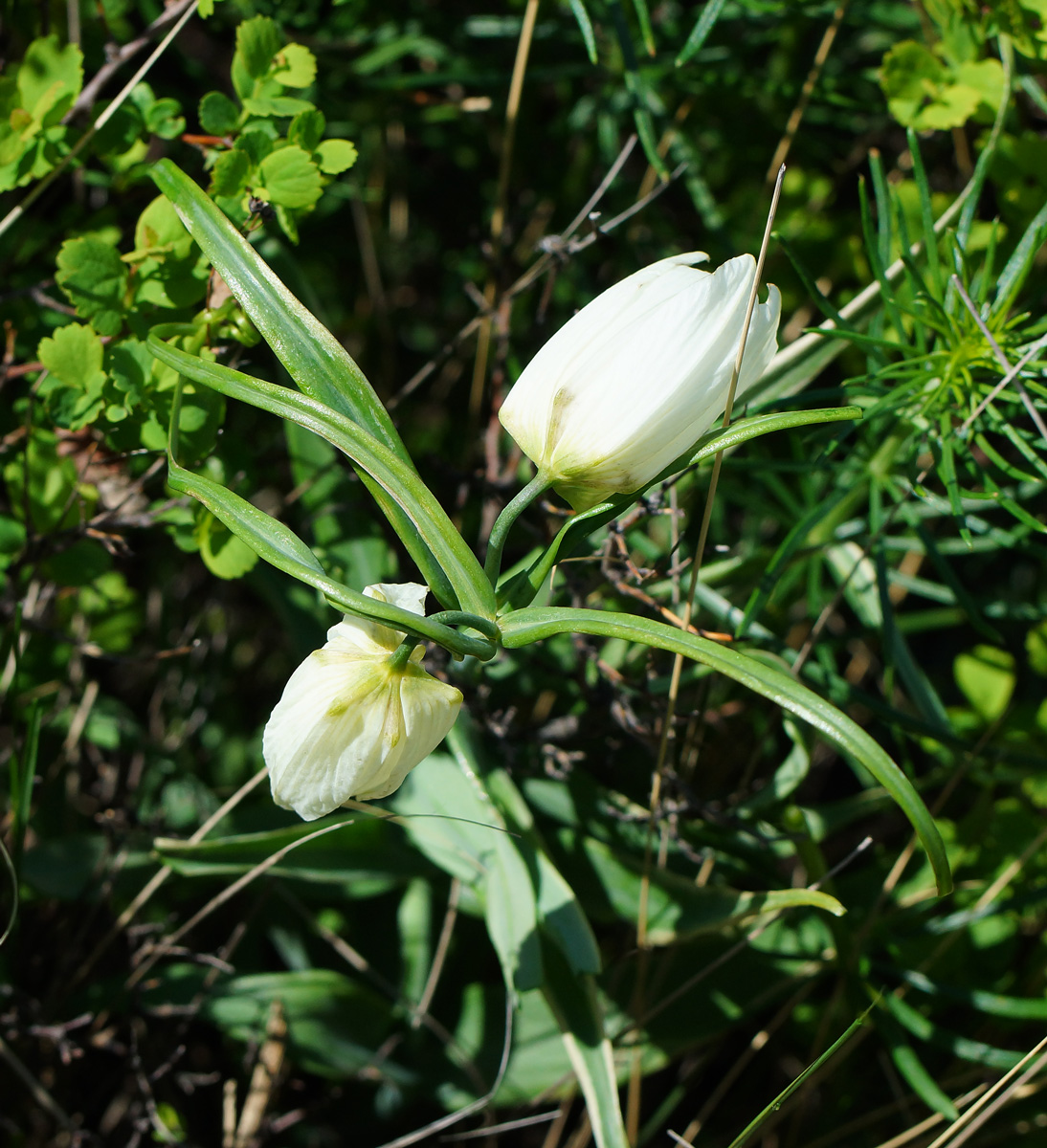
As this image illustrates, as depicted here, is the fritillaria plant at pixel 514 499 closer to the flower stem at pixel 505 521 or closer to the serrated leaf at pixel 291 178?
the flower stem at pixel 505 521

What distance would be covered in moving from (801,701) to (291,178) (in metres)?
0.51

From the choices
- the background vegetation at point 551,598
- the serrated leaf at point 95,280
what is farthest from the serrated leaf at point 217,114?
the serrated leaf at point 95,280

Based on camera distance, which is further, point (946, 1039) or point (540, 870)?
point (946, 1039)

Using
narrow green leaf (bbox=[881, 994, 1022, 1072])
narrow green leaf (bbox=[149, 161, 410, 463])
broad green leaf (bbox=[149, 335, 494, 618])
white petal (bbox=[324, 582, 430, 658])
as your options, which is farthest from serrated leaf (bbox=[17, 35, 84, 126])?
narrow green leaf (bbox=[881, 994, 1022, 1072])

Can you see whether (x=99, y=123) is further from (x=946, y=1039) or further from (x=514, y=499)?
(x=946, y=1039)

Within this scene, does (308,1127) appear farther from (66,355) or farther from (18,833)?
(66,355)

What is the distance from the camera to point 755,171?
1279 millimetres

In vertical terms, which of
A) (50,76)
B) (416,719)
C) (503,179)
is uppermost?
(50,76)

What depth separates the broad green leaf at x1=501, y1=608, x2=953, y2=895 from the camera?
44cm

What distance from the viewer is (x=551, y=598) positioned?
72 centimetres

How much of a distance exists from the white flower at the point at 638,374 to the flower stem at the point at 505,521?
0.04ft

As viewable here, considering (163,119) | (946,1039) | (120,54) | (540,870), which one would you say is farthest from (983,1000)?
(120,54)

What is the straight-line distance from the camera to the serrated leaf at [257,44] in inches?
28.3

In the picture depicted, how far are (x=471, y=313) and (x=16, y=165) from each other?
2.34 ft
